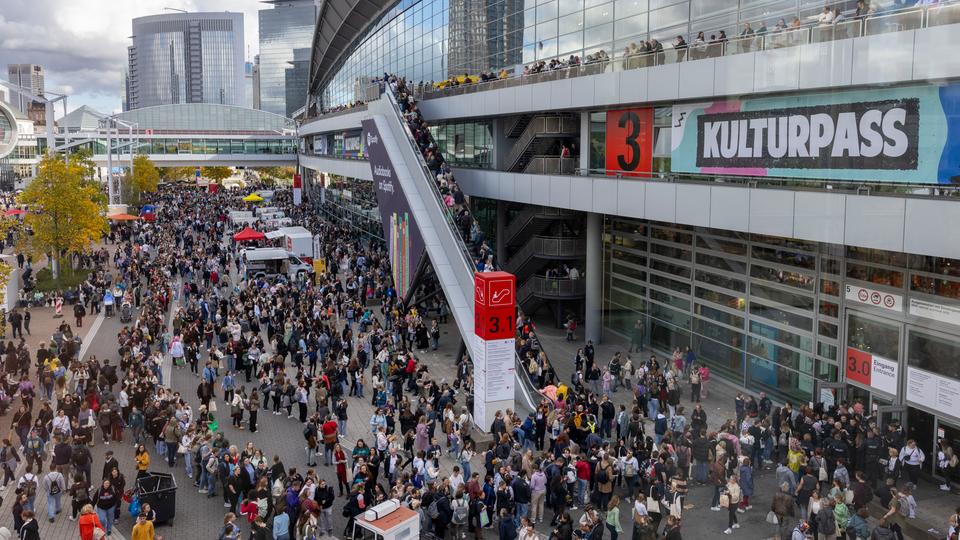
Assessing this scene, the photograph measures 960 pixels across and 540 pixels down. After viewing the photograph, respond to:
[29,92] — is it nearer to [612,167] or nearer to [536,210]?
[536,210]

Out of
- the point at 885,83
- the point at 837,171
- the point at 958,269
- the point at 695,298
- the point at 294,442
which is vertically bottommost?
the point at 294,442

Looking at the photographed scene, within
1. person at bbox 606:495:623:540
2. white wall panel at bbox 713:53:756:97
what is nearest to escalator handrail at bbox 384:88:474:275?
white wall panel at bbox 713:53:756:97

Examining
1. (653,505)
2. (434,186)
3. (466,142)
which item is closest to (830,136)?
(653,505)

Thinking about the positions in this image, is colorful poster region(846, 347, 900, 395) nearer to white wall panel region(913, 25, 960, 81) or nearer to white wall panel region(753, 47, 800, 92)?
white wall panel region(913, 25, 960, 81)

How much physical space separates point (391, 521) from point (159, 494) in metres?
4.69

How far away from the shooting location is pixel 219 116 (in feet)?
376

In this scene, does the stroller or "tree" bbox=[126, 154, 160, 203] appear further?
"tree" bbox=[126, 154, 160, 203]

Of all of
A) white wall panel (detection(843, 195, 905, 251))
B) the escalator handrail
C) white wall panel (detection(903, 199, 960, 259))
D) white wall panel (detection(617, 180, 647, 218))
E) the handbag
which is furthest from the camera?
the escalator handrail

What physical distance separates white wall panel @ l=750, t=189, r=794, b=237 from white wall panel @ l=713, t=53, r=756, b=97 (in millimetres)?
2520

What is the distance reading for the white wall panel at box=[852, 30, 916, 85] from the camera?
50.9 feet

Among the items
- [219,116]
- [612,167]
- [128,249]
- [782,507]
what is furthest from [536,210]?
[219,116]

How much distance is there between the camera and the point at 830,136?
17875 mm

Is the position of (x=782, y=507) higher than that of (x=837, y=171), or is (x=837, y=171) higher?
(x=837, y=171)

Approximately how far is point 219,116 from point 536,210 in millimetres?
93168
